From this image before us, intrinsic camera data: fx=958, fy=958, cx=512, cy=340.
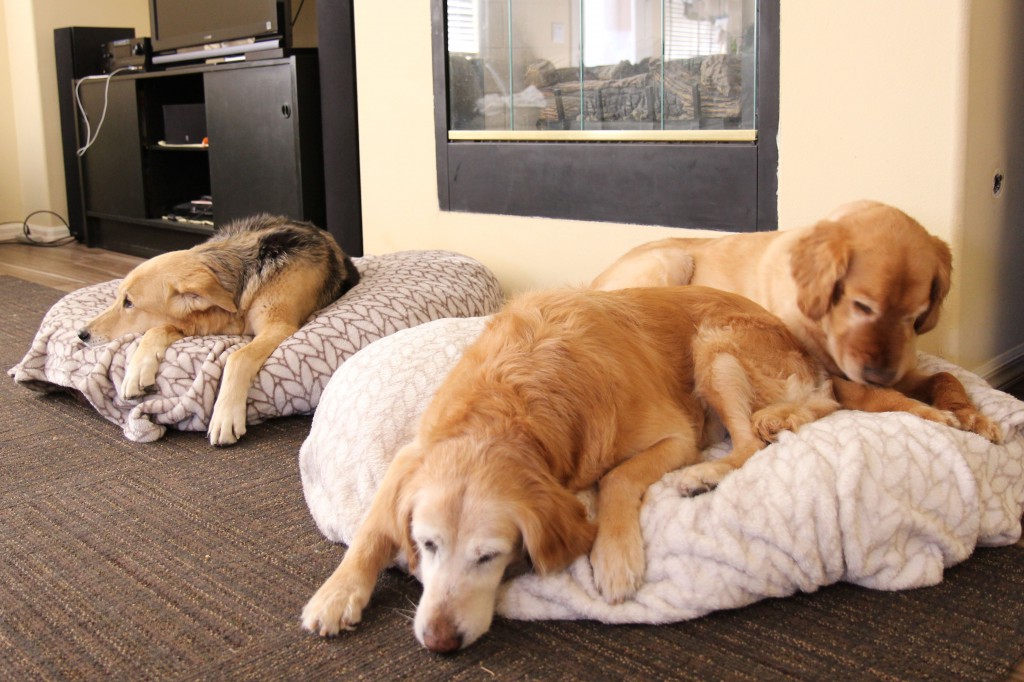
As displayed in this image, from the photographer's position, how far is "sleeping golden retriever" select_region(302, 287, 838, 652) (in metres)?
1.61

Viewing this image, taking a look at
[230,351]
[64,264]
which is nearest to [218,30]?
[64,264]

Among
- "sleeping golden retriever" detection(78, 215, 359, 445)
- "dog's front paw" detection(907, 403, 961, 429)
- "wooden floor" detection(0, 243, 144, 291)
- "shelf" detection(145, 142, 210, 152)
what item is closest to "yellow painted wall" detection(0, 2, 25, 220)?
"wooden floor" detection(0, 243, 144, 291)

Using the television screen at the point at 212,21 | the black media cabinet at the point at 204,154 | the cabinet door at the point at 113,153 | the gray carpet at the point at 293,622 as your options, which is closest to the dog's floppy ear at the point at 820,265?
the gray carpet at the point at 293,622

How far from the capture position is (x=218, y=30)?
562cm

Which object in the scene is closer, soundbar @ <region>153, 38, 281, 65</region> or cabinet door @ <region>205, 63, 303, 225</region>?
cabinet door @ <region>205, 63, 303, 225</region>

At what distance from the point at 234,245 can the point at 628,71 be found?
163 centimetres

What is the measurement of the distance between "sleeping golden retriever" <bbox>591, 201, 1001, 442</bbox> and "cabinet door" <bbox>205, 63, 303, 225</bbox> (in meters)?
3.33

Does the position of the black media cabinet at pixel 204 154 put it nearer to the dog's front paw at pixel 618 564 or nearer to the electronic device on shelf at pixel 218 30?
the electronic device on shelf at pixel 218 30

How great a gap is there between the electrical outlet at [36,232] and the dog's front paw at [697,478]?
6959 millimetres

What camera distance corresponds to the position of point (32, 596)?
1.91 meters

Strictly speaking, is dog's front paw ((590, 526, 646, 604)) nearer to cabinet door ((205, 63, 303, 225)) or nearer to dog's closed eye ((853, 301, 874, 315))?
dog's closed eye ((853, 301, 874, 315))

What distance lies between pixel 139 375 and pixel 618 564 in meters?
1.83

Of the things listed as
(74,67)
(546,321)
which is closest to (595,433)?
(546,321)

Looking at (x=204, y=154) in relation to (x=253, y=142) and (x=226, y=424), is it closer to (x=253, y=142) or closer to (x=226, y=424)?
(x=253, y=142)
